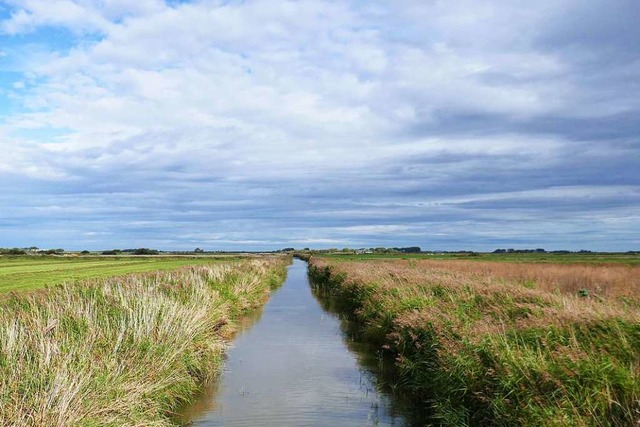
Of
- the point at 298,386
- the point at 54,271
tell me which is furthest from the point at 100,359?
the point at 54,271

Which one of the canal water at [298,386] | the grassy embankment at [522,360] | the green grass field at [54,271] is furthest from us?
the green grass field at [54,271]

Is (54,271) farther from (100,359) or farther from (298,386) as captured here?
(100,359)

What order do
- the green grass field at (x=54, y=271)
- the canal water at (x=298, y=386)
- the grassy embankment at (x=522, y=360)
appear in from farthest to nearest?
the green grass field at (x=54, y=271), the canal water at (x=298, y=386), the grassy embankment at (x=522, y=360)

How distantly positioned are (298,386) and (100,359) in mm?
5147

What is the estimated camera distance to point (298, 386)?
13000mm

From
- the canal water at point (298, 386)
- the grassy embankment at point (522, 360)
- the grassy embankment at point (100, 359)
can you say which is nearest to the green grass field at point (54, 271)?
the grassy embankment at point (100, 359)

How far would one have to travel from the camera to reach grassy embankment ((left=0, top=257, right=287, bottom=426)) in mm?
6871

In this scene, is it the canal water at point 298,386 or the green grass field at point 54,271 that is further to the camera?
the green grass field at point 54,271

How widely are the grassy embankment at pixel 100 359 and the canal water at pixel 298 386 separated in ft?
2.75

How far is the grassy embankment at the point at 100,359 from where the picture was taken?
22.5 ft

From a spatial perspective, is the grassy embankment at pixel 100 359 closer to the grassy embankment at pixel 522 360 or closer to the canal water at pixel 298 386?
the canal water at pixel 298 386

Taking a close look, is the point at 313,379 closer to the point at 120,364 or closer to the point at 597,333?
the point at 120,364

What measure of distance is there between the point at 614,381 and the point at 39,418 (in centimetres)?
698

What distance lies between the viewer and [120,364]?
9188 mm
